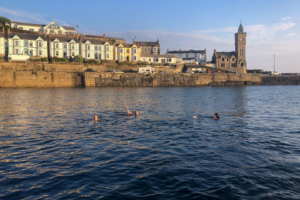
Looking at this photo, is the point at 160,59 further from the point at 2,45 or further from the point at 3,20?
the point at 3,20

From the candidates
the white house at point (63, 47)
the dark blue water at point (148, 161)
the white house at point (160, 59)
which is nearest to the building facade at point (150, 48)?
the white house at point (160, 59)

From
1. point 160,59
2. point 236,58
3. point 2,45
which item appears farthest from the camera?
point 236,58

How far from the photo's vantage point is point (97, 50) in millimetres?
84000

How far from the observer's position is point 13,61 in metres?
63.6

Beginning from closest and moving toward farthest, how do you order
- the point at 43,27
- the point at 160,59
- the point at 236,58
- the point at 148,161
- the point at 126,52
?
the point at 148,161 < the point at 126,52 < the point at 43,27 < the point at 160,59 < the point at 236,58

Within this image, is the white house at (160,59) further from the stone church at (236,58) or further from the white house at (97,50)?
the stone church at (236,58)

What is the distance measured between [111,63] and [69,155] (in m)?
73.2

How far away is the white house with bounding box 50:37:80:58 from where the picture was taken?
7775 cm

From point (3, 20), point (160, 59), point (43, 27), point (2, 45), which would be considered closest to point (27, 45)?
point (2, 45)

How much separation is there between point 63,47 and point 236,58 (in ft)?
260

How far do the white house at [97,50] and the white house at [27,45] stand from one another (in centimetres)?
1314

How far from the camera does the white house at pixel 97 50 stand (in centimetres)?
8175

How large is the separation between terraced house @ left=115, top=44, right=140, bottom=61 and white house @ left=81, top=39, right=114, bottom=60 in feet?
9.41

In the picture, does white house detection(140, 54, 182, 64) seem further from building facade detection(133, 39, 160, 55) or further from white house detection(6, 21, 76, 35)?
white house detection(6, 21, 76, 35)
